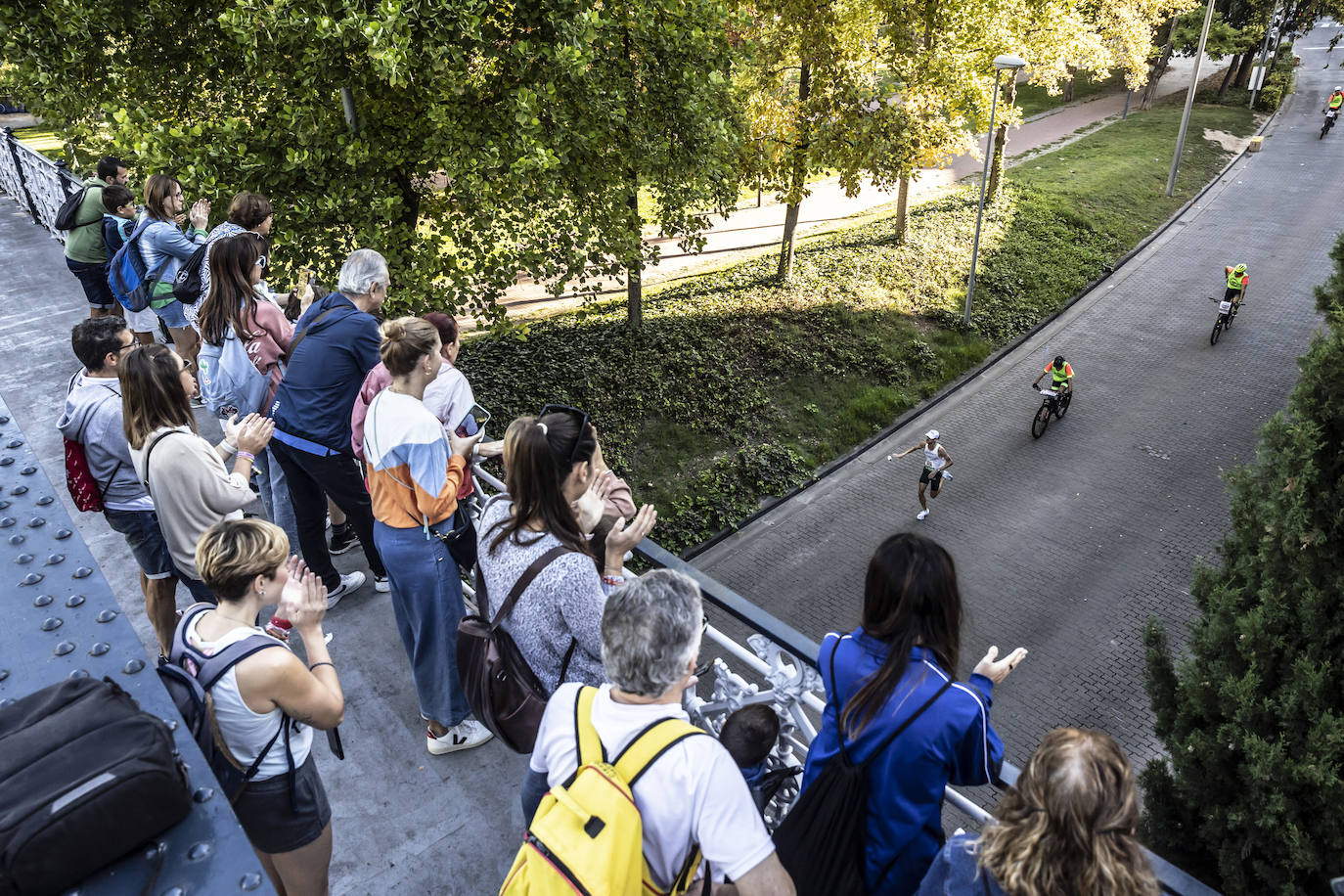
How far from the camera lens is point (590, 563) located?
3086mm

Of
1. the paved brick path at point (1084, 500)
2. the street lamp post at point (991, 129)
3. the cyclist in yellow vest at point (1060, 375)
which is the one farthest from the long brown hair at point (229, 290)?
the street lamp post at point (991, 129)

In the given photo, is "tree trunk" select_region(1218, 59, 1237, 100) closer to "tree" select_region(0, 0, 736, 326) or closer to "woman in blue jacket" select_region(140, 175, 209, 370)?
"tree" select_region(0, 0, 736, 326)

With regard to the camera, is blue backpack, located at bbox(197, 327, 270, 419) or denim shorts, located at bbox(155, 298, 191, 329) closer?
blue backpack, located at bbox(197, 327, 270, 419)

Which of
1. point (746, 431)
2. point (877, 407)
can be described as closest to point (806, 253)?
point (877, 407)

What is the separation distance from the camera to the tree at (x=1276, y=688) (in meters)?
3.70

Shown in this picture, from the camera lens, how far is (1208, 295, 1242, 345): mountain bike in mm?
18328

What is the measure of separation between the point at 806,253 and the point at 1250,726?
1923cm

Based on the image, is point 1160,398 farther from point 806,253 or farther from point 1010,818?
point 1010,818

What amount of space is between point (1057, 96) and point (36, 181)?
40.2 meters

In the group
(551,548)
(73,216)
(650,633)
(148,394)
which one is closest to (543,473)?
(551,548)

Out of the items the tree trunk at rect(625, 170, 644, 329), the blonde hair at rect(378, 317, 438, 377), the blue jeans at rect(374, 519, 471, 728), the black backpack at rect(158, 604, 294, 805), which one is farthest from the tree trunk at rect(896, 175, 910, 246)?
the black backpack at rect(158, 604, 294, 805)

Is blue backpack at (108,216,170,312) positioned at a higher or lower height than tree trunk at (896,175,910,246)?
higher

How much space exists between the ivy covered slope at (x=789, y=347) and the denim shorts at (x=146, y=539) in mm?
7615

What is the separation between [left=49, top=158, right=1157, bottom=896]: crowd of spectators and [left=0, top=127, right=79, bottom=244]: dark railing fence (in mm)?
6011
